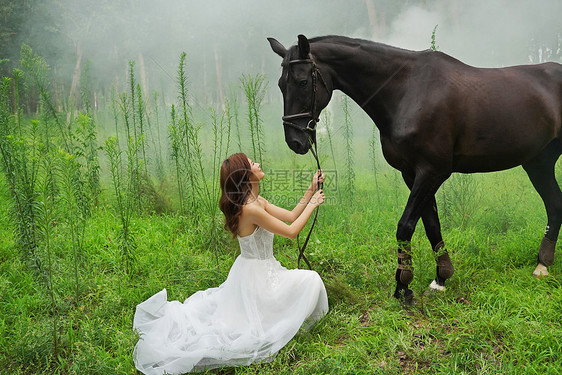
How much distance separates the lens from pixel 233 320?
271cm

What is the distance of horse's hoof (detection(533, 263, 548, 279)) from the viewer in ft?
11.3

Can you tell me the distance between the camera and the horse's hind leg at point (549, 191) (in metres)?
3.56

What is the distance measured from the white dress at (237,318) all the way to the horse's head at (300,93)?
0.73m

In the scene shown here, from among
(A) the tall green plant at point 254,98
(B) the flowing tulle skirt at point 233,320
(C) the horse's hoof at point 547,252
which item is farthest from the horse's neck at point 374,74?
(C) the horse's hoof at point 547,252

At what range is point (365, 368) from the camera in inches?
97.6

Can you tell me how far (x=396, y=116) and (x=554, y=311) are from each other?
5.69ft

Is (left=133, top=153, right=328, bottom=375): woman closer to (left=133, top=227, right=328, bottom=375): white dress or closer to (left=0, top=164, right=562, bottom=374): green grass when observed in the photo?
(left=133, top=227, right=328, bottom=375): white dress

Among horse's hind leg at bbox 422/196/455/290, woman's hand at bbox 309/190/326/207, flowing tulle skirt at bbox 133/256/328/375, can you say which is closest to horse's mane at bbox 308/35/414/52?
woman's hand at bbox 309/190/326/207

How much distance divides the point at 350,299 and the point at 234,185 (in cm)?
137

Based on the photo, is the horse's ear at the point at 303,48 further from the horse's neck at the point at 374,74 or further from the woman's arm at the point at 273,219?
the woman's arm at the point at 273,219

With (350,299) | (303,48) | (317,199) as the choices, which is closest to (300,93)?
(303,48)

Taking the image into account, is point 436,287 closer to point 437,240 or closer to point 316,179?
point 437,240

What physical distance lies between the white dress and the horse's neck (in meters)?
1.26

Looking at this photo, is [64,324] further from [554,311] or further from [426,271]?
[554,311]
